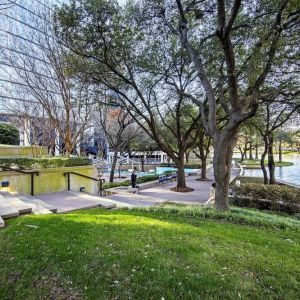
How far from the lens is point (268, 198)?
979cm

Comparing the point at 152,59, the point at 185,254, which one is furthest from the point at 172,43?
the point at 185,254

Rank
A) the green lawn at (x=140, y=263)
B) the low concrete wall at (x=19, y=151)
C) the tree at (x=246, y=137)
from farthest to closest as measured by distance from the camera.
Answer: the tree at (x=246, y=137)
the low concrete wall at (x=19, y=151)
the green lawn at (x=140, y=263)

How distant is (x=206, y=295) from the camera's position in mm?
2318

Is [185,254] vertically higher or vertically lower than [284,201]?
higher

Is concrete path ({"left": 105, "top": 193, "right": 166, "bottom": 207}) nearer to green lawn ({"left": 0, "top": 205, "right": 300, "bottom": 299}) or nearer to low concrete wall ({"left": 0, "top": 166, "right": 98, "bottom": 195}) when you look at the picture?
low concrete wall ({"left": 0, "top": 166, "right": 98, "bottom": 195})

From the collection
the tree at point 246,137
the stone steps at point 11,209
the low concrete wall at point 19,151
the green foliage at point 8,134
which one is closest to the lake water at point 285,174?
the tree at point 246,137

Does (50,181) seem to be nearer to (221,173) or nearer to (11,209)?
(11,209)

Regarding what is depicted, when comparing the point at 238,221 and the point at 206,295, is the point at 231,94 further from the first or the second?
the point at 206,295

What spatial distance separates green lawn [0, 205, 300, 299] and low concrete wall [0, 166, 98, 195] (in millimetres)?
4541

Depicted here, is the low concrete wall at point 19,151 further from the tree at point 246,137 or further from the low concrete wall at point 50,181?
the tree at point 246,137

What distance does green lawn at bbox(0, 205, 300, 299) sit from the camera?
2.42 m

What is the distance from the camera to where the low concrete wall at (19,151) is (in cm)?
1238

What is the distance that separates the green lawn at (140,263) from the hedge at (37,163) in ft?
15.7

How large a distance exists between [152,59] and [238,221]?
24.9ft
